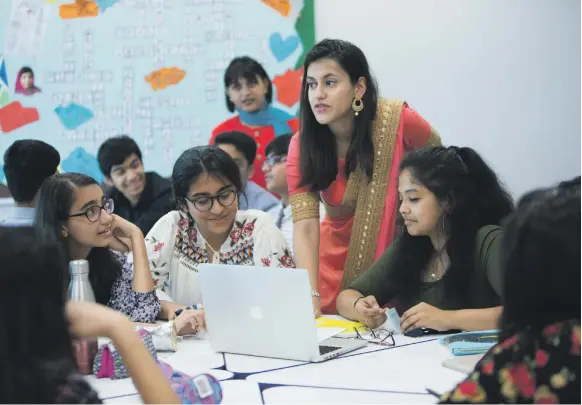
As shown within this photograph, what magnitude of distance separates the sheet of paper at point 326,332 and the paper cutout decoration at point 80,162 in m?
2.35

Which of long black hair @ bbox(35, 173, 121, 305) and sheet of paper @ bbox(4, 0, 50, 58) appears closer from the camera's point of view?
long black hair @ bbox(35, 173, 121, 305)

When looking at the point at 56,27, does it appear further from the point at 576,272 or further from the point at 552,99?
the point at 576,272

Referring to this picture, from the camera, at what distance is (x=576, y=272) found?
1.06 metres

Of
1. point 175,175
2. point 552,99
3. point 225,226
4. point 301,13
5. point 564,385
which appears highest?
point 301,13

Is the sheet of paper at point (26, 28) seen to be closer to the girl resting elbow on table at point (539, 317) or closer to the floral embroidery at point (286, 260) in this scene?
the floral embroidery at point (286, 260)

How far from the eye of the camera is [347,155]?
2.42 metres

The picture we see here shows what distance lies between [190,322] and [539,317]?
1010 millimetres

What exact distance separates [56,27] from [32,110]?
0.46 meters

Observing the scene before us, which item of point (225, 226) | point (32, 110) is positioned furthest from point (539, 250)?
point (32, 110)

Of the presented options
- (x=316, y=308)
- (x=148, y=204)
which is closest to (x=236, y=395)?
(x=316, y=308)

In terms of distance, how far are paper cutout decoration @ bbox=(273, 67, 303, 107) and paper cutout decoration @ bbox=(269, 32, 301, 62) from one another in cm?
8

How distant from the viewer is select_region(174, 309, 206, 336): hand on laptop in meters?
1.87

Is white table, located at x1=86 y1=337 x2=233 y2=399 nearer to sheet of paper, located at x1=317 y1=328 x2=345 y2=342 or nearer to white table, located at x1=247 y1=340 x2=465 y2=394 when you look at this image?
white table, located at x1=247 y1=340 x2=465 y2=394

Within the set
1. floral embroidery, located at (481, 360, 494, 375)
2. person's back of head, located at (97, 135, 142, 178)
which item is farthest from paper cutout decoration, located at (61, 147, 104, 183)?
floral embroidery, located at (481, 360, 494, 375)
